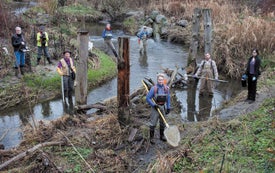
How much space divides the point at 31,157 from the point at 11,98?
4.75m

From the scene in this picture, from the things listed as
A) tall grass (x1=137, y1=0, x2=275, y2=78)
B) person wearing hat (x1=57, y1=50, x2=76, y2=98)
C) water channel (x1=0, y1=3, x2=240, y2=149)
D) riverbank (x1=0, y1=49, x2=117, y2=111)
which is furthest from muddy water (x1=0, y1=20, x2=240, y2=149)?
tall grass (x1=137, y1=0, x2=275, y2=78)

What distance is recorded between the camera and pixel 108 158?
7188mm

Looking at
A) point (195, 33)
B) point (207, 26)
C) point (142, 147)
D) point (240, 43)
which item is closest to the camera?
point (142, 147)

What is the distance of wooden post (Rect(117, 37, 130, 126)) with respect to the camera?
7832 millimetres

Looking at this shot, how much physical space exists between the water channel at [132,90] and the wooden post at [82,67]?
102 cm

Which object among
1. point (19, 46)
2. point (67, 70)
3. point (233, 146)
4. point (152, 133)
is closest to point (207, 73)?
point (152, 133)

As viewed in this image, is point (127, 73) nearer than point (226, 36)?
Yes

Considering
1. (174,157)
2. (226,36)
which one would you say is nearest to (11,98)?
(174,157)

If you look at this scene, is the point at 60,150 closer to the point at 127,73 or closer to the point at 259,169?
the point at 127,73

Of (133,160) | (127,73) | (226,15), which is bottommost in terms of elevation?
(133,160)

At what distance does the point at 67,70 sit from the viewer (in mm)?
11195

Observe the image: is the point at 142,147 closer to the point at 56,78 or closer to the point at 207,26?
the point at 56,78

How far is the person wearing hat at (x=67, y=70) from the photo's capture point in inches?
433

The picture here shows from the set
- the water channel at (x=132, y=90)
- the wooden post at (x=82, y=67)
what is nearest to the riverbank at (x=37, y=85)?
the water channel at (x=132, y=90)
